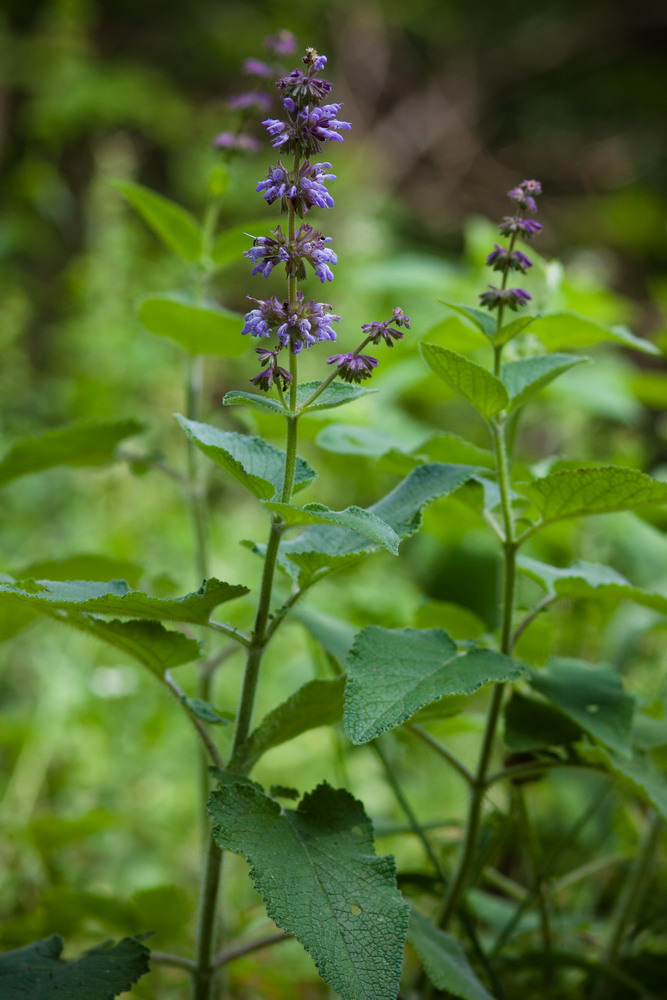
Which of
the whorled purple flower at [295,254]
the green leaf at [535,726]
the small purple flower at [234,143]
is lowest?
the green leaf at [535,726]

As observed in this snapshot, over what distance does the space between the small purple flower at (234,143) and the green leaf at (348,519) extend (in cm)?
46

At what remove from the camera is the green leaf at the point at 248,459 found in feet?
1.52

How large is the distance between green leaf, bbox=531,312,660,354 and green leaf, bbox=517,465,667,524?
15 cm

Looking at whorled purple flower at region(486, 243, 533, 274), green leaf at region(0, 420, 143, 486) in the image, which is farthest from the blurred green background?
whorled purple flower at region(486, 243, 533, 274)

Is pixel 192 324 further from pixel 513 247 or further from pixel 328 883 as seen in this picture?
pixel 328 883

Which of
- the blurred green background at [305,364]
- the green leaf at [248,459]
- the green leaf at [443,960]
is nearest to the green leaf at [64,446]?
the blurred green background at [305,364]

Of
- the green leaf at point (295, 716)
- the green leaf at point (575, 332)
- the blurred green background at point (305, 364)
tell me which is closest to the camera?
the green leaf at point (295, 716)

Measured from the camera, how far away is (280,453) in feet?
1.81

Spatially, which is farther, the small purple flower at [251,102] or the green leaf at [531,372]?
the small purple flower at [251,102]

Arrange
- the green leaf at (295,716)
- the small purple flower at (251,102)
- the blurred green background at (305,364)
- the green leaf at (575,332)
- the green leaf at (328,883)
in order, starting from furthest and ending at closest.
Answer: the blurred green background at (305,364), the small purple flower at (251,102), the green leaf at (575,332), the green leaf at (295,716), the green leaf at (328,883)

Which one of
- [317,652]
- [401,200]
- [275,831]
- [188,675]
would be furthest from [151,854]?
[401,200]

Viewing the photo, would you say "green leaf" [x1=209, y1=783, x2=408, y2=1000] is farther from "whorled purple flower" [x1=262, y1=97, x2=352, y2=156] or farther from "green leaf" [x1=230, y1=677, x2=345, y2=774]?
"whorled purple flower" [x1=262, y1=97, x2=352, y2=156]

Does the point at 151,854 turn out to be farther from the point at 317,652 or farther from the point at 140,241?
the point at 140,241

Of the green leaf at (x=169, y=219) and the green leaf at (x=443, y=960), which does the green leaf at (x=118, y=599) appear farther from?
the green leaf at (x=169, y=219)
